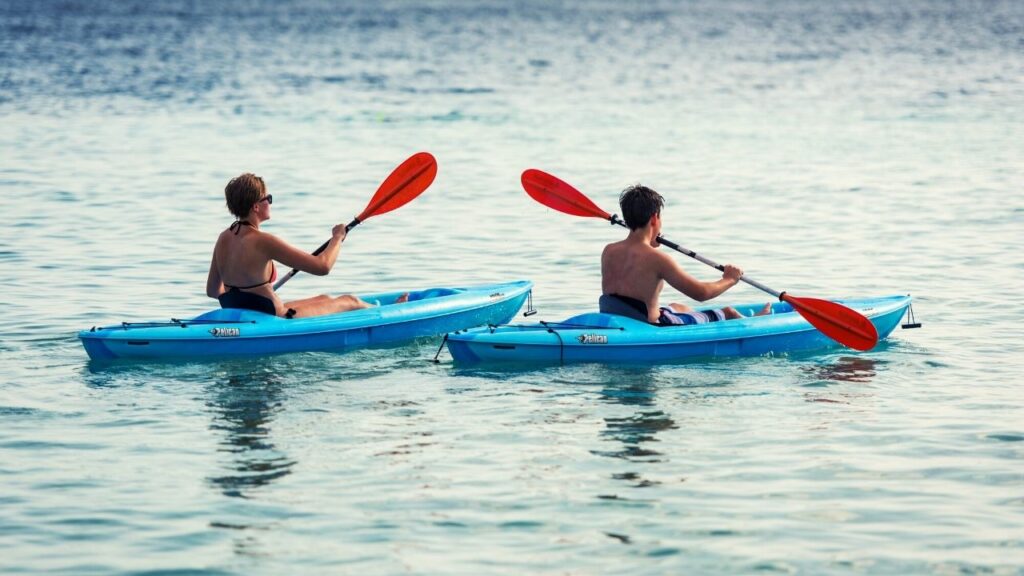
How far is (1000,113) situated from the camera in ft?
85.5

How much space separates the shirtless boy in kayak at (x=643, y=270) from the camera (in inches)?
348

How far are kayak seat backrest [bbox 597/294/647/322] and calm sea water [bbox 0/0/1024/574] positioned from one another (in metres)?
0.35

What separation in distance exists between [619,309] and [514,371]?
72 centimetres

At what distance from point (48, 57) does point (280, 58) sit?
6.17 meters

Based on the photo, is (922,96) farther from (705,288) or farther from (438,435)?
(438,435)

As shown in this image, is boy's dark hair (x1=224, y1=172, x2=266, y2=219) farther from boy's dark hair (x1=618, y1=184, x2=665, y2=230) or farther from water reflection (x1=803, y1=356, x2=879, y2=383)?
water reflection (x1=803, y1=356, x2=879, y2=383)

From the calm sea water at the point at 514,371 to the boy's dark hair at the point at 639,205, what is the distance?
85cm

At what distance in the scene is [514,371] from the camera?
892 cm

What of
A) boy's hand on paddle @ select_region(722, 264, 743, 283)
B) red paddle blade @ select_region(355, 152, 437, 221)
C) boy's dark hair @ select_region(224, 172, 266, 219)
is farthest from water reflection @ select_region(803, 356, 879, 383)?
boy's dark hair @ select_region(224, 172, 266, 219)

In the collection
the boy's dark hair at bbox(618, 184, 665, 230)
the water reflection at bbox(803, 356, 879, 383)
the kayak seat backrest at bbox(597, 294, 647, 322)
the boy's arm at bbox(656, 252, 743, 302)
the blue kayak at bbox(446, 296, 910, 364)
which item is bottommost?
the water reflection at bbox(803, 356, 879, 383)

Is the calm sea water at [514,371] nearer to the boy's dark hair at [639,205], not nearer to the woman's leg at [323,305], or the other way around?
the woman's leg at [323,305]

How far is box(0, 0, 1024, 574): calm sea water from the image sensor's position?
6285 millimetres

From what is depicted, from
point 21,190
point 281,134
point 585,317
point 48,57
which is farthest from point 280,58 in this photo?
point 585,317

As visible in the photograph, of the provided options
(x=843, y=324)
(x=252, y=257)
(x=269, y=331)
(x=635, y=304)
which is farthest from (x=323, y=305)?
(x=843, y=324)
